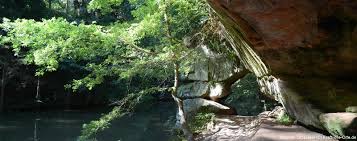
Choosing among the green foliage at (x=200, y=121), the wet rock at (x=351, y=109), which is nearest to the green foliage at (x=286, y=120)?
the wet rock at (x=351, y=109)

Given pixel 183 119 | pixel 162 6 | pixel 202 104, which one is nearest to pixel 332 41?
pixel 162 6

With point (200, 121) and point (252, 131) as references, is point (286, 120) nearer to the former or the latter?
point (252, 131)


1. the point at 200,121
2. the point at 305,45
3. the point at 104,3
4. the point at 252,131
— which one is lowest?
the point at 252,131

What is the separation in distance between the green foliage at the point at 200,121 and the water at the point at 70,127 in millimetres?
3629

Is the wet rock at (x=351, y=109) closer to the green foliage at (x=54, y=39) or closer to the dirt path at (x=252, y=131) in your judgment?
the dirt path at (x=252, y=131)

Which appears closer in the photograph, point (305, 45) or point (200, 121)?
point (305, 45)

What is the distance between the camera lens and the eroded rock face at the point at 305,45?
180 inches

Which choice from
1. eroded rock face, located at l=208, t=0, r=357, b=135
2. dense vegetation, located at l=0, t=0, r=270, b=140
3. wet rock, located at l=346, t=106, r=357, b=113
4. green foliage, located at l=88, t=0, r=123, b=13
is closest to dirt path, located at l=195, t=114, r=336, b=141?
eroded rock face, located at l=208, t=0, r=357, b=135

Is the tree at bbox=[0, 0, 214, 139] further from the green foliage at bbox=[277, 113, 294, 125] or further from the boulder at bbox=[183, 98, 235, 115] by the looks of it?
the green foliage at bbox=[277, 113, 294, 125]

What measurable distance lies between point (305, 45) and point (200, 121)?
4.47 metres

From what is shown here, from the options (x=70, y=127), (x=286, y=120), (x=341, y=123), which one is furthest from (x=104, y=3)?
(x=70, y=127)

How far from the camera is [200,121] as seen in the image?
9.34 m

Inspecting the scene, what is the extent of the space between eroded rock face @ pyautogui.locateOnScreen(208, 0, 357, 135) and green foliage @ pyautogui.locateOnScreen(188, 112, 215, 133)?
2794 millimetres

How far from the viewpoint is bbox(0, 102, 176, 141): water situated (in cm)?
1552
